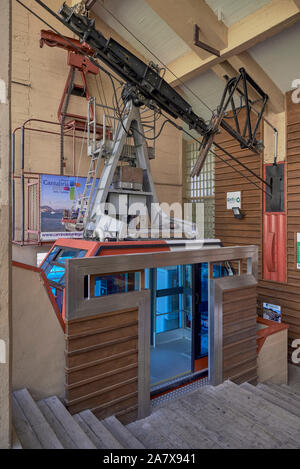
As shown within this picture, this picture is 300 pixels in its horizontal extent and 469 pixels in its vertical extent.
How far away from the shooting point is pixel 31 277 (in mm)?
2857

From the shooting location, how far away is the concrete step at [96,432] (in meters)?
2.56

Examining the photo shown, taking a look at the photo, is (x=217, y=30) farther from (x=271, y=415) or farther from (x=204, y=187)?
(x=271, y=415)

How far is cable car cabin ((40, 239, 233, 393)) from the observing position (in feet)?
11.8

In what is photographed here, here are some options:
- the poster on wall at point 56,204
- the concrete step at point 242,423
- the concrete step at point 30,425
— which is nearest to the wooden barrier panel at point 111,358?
the concrete step at point 30,425

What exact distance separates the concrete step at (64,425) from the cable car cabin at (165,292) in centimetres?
74

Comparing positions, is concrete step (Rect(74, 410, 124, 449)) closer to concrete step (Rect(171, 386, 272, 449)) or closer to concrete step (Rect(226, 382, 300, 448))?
concrete step (Rect(171, 386, 272, 449))

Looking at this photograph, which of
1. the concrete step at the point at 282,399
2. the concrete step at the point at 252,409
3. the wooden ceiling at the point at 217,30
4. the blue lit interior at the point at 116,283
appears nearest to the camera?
the concrete step at the point at 252,409

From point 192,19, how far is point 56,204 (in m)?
4.44

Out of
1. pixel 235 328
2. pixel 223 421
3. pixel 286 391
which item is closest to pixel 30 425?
pixel 223 421

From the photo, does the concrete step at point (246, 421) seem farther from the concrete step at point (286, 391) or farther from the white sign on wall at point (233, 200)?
the white sign on wall at point (233, 200)

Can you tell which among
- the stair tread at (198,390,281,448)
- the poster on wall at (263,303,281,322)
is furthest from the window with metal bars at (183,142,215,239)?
the stair tread at (198,390,281,448)

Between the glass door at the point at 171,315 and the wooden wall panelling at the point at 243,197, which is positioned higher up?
the wooden wall panelling at the point at 243,197

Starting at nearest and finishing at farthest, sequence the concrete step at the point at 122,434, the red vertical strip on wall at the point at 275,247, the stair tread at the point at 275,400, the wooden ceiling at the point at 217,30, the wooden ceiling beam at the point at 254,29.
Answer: the concrete step at the point at 122,434 → the stair tread at the point at 275,400 → the wooden ceiling beam at the point at 254,29 → the wooden ceiling at the point at 217,30 → the red vertical strip on wall at the point at 275,247

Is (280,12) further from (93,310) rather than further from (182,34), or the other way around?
(93,310)
